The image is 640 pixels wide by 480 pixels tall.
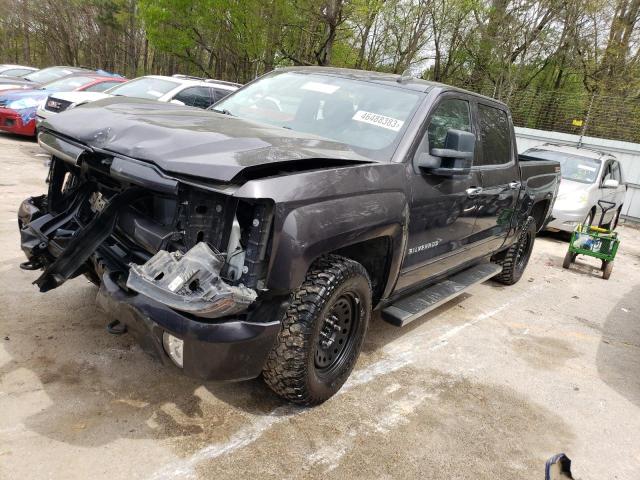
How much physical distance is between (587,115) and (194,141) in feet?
60.8

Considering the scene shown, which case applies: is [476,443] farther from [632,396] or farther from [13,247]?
[13,247]

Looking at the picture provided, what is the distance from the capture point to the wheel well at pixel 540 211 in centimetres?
616

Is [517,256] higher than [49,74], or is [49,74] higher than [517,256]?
[49,74]

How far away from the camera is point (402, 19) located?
1055 inches

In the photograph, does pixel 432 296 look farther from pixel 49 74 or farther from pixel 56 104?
pixel 49 74

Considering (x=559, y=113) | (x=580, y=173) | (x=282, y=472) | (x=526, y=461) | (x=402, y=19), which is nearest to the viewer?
(x=282, y=472)

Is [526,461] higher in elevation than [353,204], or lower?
lower

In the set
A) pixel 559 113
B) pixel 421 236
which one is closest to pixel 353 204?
pixel 421 236

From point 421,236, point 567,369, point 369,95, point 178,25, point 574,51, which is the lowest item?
point 567,369

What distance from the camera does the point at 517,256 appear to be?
613 centimetres

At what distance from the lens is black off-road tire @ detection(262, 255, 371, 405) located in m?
2.63

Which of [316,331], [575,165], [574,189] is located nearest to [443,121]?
[316,331]

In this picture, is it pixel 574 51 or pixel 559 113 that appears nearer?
pixel 559 113

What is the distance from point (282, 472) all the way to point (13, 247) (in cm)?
364
